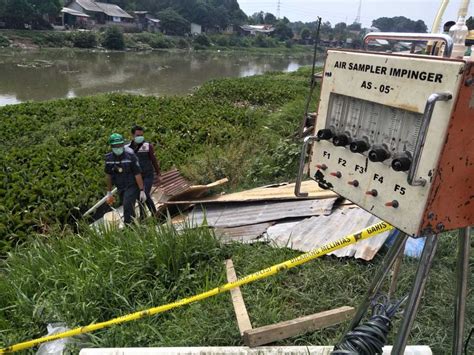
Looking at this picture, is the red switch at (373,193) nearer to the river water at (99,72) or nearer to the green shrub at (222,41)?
the river water at (99,72)

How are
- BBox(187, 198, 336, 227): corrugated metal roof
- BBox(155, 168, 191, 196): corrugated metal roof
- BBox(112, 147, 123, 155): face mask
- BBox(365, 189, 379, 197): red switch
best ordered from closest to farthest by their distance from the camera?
BBox(365, 189, 379, 197): red switch
BBox(187, 198, 336, 227): corrugated metal roof
BBox(112, 147, 123, 155): face mask
BBox(155, 168, 191, 196): corrugated metal roof

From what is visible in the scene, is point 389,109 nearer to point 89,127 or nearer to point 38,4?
point 89,127

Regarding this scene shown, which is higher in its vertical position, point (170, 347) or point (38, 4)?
point (38, 4)

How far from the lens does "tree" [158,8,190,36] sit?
63406mm

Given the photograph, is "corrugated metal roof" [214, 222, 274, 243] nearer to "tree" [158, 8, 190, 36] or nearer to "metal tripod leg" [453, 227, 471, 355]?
"metal tripod leg" [453, 227, 471, 355]

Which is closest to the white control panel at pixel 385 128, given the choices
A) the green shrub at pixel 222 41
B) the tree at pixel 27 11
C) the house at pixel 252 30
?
the tree at pixel 27 11

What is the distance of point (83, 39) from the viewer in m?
43.5

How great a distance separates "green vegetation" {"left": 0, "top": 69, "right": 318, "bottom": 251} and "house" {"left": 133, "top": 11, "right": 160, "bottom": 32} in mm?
50917

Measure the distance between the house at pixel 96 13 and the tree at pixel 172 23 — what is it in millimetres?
5945

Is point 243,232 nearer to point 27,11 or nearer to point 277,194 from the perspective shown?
point 277,194

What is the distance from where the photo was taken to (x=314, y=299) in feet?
11.3

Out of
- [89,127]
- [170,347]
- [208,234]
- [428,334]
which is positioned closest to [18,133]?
[89,127]

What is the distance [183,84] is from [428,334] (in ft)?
94.4

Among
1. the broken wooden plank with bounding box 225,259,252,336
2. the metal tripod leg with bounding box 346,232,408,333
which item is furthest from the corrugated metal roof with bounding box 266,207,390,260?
the metal tripod leg with bounding box 346,232,408,333
